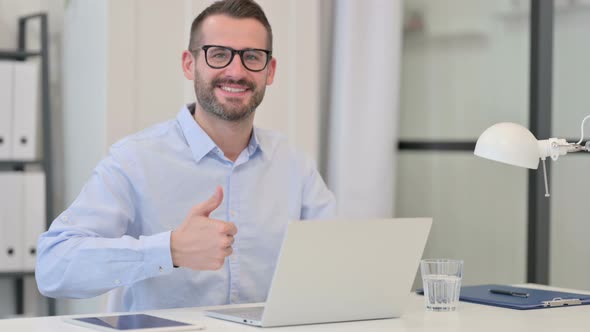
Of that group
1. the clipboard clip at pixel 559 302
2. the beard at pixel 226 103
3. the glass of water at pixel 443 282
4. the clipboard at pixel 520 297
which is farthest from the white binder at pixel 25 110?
the clipboard clip at pixel 559 302

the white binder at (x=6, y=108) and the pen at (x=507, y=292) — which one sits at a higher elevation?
the white binder at (x=6, y=108)

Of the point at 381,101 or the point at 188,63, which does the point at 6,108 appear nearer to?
the point at 188,63

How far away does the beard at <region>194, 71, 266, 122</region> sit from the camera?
7.47 ft

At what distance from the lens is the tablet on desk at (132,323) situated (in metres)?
1.58

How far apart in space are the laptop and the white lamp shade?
20 centimetres

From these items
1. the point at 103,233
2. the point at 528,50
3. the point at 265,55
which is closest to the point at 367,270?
the point at 103,233

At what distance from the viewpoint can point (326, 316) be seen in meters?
1.71

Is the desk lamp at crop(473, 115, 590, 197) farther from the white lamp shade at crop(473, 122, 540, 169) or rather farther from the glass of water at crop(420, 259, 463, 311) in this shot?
→ the glass of water at crop(420, 259, 463, 311)

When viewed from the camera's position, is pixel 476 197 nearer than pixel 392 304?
No

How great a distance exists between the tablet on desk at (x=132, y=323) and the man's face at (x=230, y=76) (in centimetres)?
71

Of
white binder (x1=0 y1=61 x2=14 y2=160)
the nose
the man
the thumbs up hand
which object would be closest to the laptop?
the thumbs up hand

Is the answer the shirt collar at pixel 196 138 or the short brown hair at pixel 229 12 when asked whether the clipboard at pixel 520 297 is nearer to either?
the shirt collar at pixel 196 138

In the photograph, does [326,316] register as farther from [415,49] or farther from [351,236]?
[415,49]

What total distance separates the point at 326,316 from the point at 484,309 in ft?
1.37
